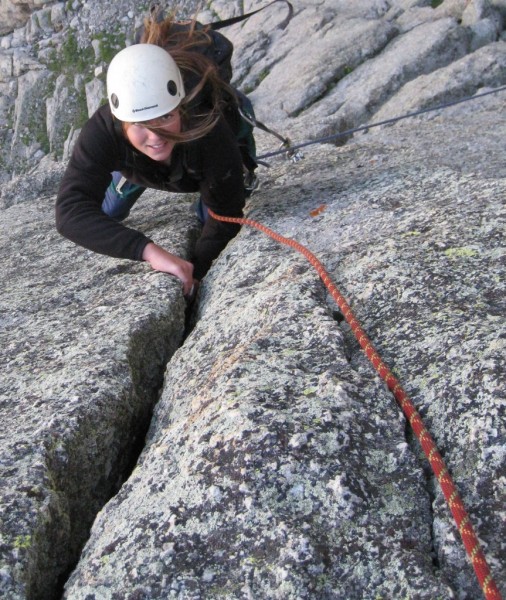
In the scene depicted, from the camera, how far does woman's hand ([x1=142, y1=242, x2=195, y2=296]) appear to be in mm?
5910

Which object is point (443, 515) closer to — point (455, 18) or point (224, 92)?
point (224, 92)

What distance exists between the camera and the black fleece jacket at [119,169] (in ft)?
18.7

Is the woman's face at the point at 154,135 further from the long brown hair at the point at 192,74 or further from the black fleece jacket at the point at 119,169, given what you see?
the black fleece jacket at the point at 119,169

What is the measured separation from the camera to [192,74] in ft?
18.9

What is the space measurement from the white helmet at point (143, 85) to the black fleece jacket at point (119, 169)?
383 mm

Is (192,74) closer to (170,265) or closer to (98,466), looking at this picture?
(170,265)

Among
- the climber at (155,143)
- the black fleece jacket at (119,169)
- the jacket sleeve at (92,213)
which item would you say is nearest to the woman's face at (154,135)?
the climber at (155,143)

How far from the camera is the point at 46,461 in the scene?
12.7 ft

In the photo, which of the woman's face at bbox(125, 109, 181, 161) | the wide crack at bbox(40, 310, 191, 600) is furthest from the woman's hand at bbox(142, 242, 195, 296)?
the woman's face at bbox(125, 109, 181, 161)

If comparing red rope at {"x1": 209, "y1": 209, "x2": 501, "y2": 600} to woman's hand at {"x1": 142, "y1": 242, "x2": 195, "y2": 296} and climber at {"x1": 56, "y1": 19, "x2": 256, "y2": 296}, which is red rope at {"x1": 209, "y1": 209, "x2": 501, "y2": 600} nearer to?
woman's hand at {"x1": 142, "y1": 242, "x2": 195, "y2": 296}

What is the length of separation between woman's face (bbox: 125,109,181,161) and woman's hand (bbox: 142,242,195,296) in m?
0.85

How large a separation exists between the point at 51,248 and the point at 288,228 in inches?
122

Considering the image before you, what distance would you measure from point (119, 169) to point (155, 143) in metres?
0.80

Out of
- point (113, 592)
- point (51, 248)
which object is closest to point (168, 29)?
point (51, 248)
